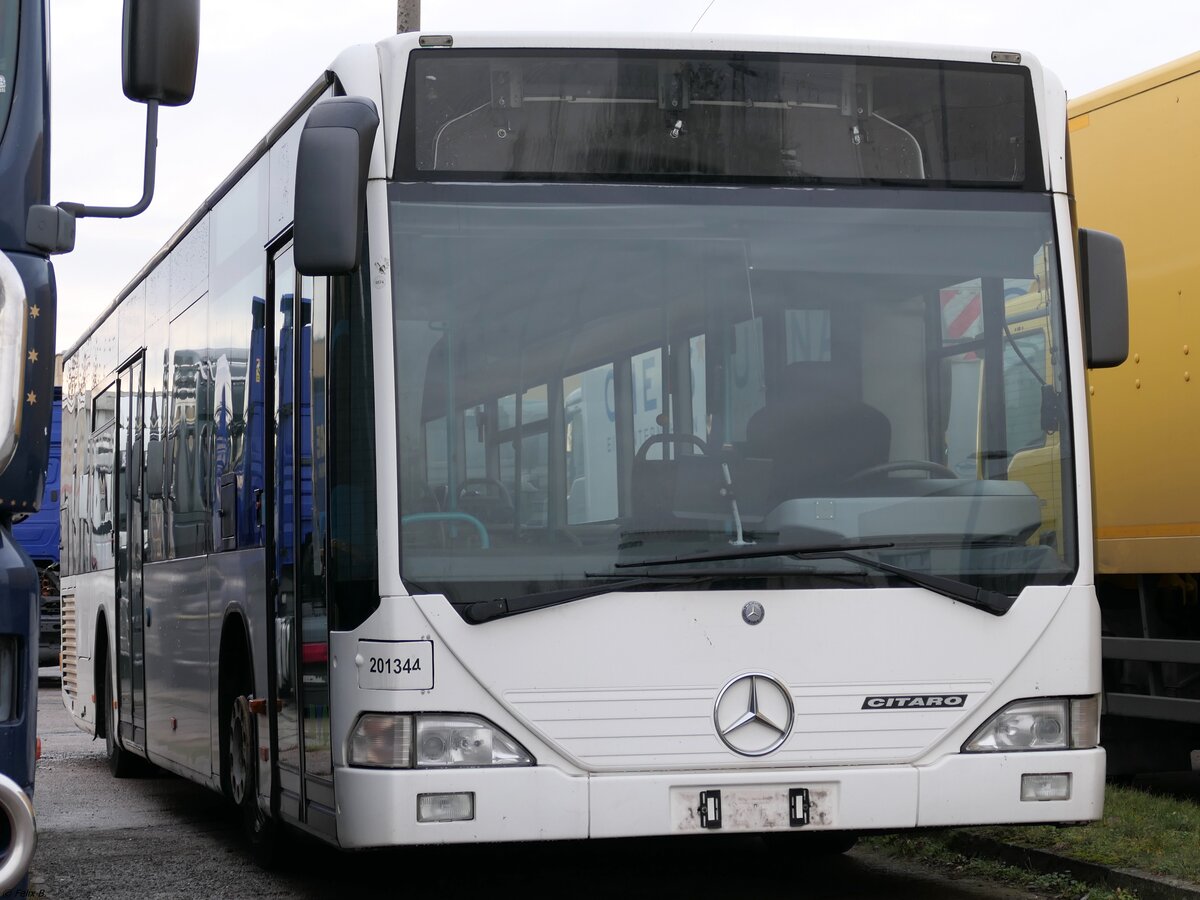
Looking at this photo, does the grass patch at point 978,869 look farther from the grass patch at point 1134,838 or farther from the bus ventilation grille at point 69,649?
the bus ventilation grille at point 69,649

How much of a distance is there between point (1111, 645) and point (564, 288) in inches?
187

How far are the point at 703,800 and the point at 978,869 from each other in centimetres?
236

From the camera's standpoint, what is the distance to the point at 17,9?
16.8 ft

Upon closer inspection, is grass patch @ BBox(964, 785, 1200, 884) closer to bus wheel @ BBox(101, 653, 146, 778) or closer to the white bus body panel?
the white bus body panel

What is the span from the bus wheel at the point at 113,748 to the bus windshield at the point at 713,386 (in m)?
6.51

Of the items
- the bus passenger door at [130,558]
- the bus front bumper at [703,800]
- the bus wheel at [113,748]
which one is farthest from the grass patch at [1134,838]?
the bus wheel at [113,748]

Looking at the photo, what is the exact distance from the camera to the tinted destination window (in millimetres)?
6199

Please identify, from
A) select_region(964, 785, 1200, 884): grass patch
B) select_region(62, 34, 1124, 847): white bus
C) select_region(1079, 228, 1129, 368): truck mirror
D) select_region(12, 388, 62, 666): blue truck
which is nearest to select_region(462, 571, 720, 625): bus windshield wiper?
select_region(62, 34, 1124, 847): white bus

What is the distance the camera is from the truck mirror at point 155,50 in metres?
4.80

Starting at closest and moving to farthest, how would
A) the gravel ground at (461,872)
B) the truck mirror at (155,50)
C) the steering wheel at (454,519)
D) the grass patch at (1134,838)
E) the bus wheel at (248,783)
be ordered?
1. the truck mirror at (155,50)
2. the steering wheel at (454,519)
3. the grass patch at (1134,838)
4. the gravel ground at (461,872)
5. the bus wheel at (248,783)

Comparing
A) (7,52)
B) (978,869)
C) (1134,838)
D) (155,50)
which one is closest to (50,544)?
(978,869)

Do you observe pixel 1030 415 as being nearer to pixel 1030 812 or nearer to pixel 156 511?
pixel 1030 812

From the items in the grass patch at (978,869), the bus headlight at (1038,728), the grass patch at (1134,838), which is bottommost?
the grass patch at (978,869)

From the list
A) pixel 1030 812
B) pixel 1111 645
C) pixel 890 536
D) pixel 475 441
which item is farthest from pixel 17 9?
pixel 1111 645
